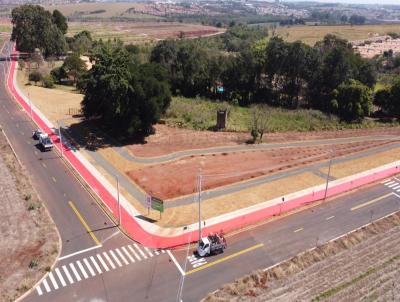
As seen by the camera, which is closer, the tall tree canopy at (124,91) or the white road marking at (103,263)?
the white road marking at (103,263)

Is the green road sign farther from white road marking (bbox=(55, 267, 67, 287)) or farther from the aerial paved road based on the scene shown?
white road marking (bbox=(55, 267, 67, 287))

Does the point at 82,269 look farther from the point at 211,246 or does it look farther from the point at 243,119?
the point at 243,119

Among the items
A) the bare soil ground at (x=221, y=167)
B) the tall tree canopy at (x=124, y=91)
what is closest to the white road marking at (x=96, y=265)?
the bare soil ground at (x=221, y=167)

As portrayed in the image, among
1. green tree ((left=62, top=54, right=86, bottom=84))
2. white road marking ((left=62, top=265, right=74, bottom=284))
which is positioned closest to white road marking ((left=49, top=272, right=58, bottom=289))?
white road marking ((left=62, top=265, right=74, bottom=284))

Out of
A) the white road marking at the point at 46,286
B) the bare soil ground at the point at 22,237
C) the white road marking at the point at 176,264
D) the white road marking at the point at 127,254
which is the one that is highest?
the bare soil ground at the point at 22,237

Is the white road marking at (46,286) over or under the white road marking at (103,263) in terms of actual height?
under

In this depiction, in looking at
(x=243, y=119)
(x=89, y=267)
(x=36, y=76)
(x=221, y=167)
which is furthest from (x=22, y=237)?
(x=36, y=76)

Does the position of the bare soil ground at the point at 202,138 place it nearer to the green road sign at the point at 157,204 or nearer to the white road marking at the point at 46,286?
the green road sign at the point at 157,204
